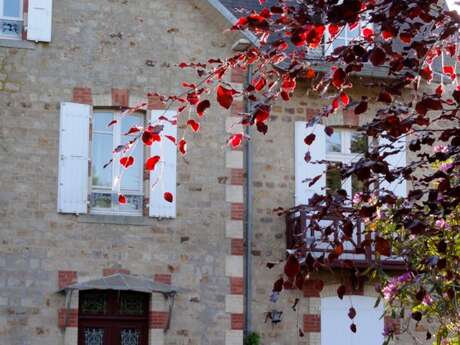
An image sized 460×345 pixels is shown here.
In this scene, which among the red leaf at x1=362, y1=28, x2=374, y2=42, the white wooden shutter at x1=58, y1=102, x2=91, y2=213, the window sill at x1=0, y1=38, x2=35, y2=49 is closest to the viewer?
the red leaf at x1=362, y1=28, x2=374, y2=42

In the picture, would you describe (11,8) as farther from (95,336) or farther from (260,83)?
(260,83)

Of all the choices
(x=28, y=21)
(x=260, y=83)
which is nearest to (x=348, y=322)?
(x=28, y=21)

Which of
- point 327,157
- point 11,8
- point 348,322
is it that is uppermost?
point 11,8

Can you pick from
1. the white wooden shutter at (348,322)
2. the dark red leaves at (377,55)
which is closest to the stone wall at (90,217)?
the white wooden shutter at (348,322)

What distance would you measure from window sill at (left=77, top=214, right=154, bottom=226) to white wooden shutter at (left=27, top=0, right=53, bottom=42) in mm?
2400

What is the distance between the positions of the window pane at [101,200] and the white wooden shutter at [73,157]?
0.27 m

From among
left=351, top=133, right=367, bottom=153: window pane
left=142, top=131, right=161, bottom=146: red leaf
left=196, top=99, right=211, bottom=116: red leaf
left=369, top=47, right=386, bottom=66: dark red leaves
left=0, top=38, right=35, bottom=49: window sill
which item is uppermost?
left=0, top=38, right=35, bottom=49: window sill

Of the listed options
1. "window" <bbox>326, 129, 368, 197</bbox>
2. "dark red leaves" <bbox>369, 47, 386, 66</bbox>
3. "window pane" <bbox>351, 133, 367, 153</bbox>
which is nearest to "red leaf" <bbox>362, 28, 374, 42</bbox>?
"dark red leaves" <bbox>369, 47, 386, 66</bbox>

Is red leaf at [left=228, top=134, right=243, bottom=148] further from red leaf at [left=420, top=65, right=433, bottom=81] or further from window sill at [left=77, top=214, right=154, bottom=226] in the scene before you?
window sill at [left=77, top=214, right=154, bottom=226]

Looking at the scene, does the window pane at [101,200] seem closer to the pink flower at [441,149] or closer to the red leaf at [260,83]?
the pink flower at [441,149]

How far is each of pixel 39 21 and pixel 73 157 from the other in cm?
185

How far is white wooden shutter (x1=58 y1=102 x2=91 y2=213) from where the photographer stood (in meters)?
13.6

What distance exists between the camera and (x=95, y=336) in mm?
13898

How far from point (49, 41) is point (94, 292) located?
11.0ft
